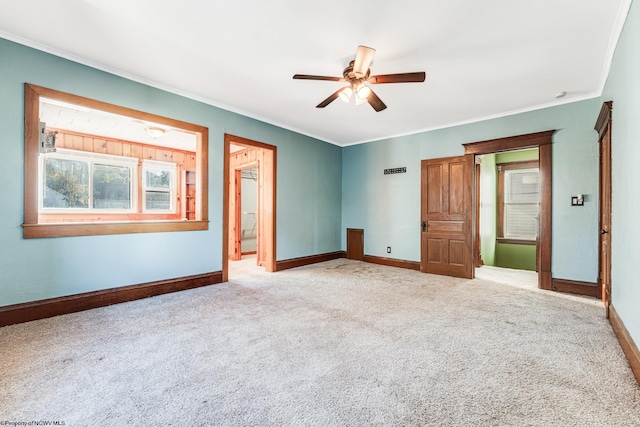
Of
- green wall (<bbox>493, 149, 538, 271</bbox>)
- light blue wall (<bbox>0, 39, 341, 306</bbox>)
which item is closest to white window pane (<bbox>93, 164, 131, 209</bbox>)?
light blue wall (<bbox>0, 39, 341, 306</bbox>)

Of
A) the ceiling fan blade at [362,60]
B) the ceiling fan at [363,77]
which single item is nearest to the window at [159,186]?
the ceiling fan at [363,77]

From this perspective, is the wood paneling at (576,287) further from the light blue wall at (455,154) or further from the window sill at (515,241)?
the window sill at (515,241)

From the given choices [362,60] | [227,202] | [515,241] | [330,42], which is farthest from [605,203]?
[227,202]

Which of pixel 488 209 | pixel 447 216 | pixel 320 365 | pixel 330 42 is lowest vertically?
pixel 320 365

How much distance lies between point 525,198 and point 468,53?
5.26 m

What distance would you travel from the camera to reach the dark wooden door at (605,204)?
2944 millimetres

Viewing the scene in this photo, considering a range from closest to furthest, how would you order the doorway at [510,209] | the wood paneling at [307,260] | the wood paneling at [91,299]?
the wood paneling at [91,299] < the wood paneling at [307,260] < the doorway at [510,209]

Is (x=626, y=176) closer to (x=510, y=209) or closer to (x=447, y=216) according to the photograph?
(x=447, y=216)

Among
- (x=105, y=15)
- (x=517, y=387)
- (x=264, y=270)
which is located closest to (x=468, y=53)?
(x=517, y=387)

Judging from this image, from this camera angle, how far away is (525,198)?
6637mm

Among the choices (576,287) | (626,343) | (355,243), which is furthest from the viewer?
(355,243)

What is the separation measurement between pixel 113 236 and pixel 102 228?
0.15m

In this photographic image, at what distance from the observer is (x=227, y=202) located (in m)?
4.44

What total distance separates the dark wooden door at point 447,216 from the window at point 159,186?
588cm
